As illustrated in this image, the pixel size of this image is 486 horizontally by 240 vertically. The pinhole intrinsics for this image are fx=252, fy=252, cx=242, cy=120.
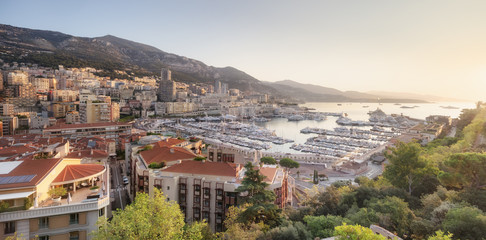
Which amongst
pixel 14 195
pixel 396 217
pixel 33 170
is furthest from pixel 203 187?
pixel 396 217

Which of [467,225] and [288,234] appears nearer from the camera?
[467,225]

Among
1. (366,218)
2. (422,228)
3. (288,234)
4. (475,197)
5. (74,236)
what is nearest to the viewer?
(74,236)

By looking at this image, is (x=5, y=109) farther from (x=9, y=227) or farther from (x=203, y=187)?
(x=9, y=227)

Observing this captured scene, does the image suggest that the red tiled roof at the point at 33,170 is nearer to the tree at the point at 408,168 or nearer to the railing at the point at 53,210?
the railing at the point at 53,210

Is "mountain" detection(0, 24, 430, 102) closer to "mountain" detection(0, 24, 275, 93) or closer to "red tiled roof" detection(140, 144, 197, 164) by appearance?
"mountain" detection(0, 24, 275, 93)

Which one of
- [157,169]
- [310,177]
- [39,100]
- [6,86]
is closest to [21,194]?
[157,169]

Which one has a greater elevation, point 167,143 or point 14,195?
point 14,195

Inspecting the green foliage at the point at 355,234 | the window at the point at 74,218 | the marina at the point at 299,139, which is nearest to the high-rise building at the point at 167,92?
the marina at the point at 299,139

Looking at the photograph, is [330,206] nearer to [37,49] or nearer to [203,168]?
[203,168]
